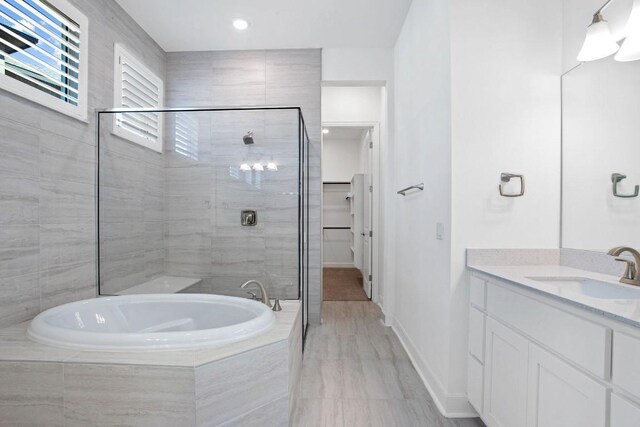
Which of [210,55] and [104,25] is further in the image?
[210,55]

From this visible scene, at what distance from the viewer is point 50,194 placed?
188 centimetres

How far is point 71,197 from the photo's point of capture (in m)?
2.05

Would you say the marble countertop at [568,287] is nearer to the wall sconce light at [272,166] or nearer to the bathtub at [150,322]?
the bathtub at [150,322]

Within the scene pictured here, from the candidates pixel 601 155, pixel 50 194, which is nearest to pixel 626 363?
pixel 601 155

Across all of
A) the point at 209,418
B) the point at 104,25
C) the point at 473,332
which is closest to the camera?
the point at 209,418

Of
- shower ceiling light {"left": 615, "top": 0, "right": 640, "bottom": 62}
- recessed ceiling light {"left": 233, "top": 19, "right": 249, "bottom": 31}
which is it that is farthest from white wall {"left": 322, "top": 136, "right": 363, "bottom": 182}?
shower ceiling light {"left": 615, "top": 0, "right": 640, "bottom": 62}

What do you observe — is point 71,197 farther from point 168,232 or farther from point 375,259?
point 375,259

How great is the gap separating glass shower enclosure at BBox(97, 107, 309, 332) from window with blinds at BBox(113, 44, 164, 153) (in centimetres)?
1

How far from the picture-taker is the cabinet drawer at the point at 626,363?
80 centimetres

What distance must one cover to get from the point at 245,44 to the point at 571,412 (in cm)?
342

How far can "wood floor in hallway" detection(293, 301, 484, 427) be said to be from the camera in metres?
1.70

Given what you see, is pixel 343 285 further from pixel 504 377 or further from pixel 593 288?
pixel 593 288

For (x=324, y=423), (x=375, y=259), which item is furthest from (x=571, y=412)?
(x=375, y=259)

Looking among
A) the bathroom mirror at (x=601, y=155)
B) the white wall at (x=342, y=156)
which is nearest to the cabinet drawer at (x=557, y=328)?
the bathroom mirror at (x=601, y=155)
